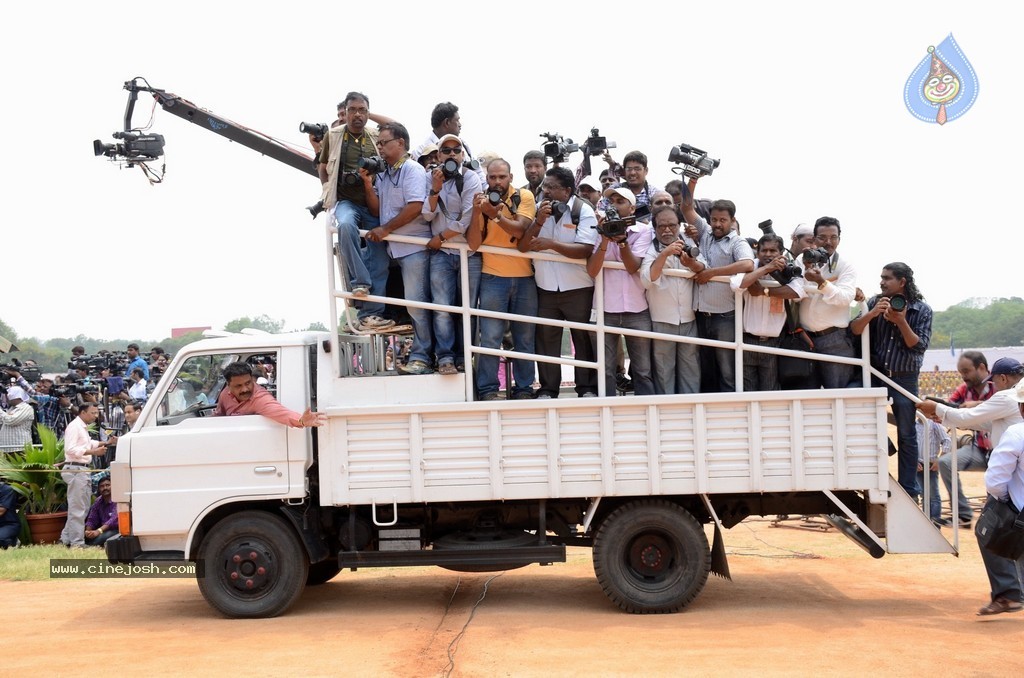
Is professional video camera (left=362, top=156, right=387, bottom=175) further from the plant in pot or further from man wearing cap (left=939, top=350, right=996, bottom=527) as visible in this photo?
the plant in pot

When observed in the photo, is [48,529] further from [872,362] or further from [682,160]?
[872,362]

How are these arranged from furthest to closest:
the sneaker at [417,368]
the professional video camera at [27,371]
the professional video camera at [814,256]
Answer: the professional video camera at [27,371], the sneaker at [417,368], the professional video camera at [814,256]

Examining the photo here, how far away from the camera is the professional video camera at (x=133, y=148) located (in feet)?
37.1

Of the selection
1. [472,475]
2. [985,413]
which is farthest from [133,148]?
[985,413]

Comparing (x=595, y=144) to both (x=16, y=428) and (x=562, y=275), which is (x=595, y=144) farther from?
(x=16, y=428)

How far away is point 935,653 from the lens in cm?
637

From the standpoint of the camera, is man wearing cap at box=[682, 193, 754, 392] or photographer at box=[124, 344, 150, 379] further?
photographer at box=[124, 344, 150, 379]

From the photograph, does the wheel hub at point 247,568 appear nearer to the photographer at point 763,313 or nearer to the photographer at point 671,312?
the photographer at point 671,312

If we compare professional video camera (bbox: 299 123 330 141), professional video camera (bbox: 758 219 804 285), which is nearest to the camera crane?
professional video camera (bbox: 299 123 330 141)

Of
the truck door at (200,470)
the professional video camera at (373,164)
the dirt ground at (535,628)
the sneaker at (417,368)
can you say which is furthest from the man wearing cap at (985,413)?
the truck door at (200,470)

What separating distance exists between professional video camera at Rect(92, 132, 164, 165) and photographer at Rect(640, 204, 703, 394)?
21.4 feet

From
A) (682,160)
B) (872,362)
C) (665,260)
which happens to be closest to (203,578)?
(665,260)

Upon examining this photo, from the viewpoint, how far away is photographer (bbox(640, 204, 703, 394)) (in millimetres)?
7684

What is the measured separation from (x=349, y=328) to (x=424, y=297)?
64cm
